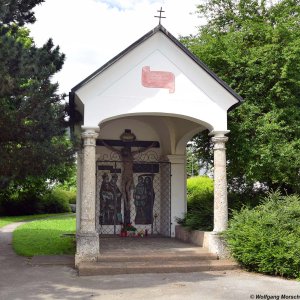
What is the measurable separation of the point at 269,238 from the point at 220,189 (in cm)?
199

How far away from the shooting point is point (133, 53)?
34.6 ft

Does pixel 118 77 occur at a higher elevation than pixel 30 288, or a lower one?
higher

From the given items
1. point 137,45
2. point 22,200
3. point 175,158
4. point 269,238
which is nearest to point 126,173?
point 175,158

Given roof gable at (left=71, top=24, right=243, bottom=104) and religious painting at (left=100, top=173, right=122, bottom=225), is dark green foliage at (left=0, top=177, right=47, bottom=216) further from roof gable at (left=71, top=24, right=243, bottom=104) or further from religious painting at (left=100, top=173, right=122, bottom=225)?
roof gable at (left=71, top=24, right=243, bottom=104)

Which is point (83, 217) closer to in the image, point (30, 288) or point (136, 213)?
point (30, 288)

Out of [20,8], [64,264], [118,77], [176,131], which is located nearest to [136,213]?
[176,131]

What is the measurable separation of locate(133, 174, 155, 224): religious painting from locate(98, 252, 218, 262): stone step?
13.4ft

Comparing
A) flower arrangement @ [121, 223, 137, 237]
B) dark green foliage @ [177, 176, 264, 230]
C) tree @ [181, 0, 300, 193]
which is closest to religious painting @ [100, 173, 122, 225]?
flower arrangement @ [121, 223, 137, 237]

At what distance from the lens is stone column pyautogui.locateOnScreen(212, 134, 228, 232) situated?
34.5 ft

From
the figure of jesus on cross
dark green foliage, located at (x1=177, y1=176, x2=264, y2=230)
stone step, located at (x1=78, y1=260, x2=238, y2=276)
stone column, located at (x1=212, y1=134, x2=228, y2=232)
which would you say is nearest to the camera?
stone step, located at (x1=78, y1=260, x2=238, y2=276)

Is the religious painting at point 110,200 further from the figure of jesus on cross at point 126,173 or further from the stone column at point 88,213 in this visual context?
the stone column at point 88,213

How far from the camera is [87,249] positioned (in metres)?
9.56

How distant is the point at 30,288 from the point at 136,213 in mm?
6509

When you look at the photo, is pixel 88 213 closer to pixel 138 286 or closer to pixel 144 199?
pixel 138 286
